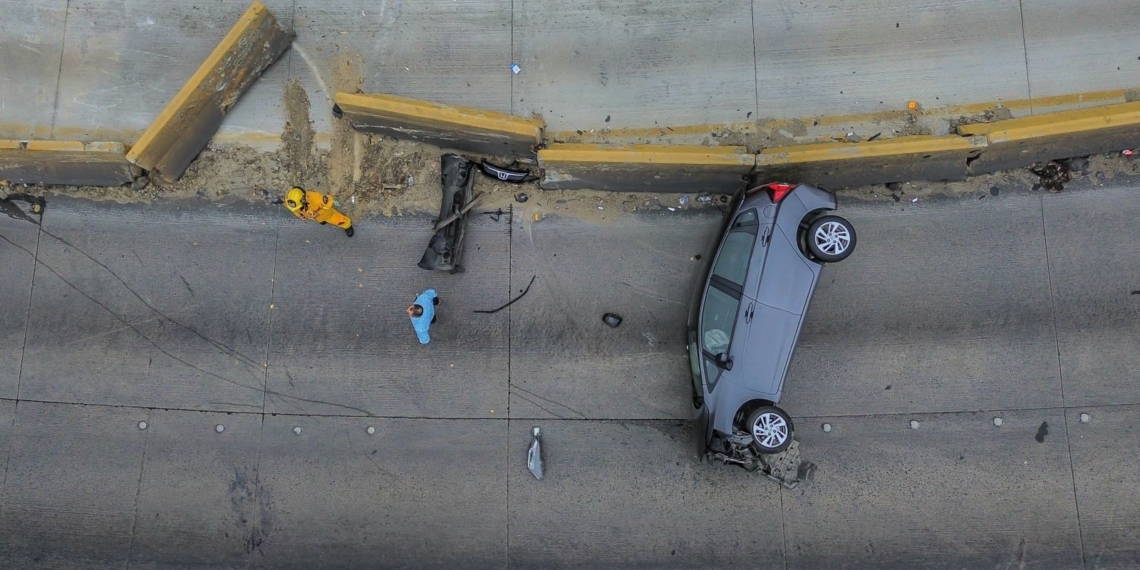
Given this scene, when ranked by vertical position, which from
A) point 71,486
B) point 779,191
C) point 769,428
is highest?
point 779,191

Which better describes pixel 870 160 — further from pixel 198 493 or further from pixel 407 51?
pixel 198 493

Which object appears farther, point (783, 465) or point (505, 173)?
point (505, 173)

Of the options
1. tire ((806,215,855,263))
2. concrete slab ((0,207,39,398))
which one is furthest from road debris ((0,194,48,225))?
tire ((806,215,855,263))

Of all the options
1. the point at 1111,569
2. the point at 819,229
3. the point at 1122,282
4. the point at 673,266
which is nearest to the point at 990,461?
the point at 1111,569

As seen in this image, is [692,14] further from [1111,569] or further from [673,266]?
[1111,569]

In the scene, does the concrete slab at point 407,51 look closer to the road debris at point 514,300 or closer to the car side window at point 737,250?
the road debris at point 514,300

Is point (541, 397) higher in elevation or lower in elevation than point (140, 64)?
lower

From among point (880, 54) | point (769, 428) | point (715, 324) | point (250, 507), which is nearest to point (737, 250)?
point (715, 324)
